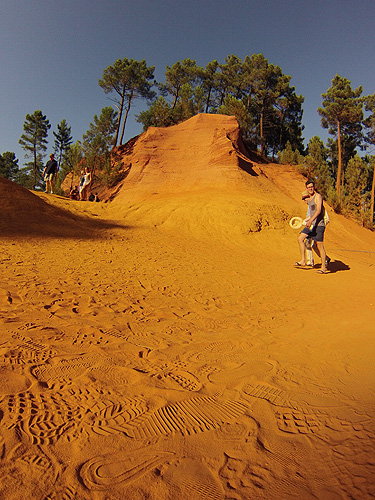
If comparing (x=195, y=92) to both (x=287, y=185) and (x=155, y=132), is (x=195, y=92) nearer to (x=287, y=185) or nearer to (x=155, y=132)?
(x=155, y=132)

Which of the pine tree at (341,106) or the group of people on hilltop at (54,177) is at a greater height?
the pine tree at (341,106)

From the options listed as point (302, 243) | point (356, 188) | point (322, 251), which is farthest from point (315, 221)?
point (356, 188)

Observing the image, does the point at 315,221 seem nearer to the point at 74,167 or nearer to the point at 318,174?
the point at 318,174

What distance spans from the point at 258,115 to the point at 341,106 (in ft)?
29.2

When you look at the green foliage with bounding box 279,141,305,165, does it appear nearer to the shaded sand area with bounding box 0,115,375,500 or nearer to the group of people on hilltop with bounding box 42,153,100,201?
the group of people on hilltop with bounding box 42,153,100,201

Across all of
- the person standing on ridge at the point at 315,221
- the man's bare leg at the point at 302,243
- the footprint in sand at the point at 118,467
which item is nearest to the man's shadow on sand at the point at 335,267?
the man's bare leg at the point at 302,243

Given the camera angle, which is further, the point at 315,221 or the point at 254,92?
the point at 254,92

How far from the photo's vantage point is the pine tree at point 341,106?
2864 centimetres

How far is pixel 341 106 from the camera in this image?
29.3 meters

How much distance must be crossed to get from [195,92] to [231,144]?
15.8 m

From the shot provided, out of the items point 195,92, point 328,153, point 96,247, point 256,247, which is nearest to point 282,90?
point 195,92

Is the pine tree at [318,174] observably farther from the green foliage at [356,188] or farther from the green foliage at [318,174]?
the green foliage at [356,188]

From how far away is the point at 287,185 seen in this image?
20.9 m

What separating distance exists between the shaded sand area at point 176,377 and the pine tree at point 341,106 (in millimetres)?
28810
